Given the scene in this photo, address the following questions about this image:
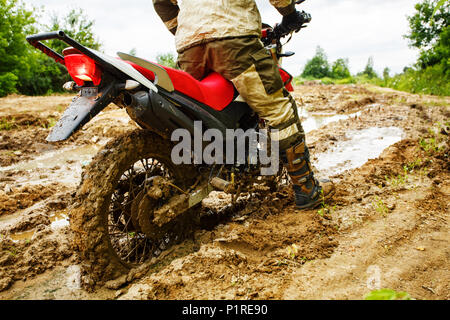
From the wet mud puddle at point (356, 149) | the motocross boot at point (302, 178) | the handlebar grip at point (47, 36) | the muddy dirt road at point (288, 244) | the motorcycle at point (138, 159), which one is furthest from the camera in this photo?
the wet mud puddle at point (356, 149)

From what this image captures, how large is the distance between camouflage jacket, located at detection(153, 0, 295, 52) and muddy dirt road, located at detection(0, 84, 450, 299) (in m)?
1.57

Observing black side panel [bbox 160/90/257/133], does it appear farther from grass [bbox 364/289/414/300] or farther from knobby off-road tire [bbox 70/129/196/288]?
grass [bbox 364/289/414/300]

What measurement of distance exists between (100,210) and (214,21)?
61.4 inches

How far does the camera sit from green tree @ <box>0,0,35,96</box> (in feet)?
44.2

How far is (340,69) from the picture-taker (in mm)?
28766

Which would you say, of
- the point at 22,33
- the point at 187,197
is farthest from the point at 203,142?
the point at 22,33

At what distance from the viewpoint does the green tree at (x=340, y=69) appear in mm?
28656

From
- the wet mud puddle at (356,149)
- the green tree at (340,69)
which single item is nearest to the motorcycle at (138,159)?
the wet mud puddle at (356,149)

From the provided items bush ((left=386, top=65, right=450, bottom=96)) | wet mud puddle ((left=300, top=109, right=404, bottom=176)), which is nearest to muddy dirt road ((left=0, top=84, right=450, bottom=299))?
wet mud puddle ((left=300, top=109, right=404, bottom=176))

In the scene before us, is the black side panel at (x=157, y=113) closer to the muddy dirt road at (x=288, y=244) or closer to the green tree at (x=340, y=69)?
the muddy dirt road at (x=288, y=244)

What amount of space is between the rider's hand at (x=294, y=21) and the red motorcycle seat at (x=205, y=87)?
885mm

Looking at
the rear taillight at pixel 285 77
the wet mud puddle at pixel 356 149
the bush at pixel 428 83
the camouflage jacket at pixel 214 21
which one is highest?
the bush at pixel 428 83
